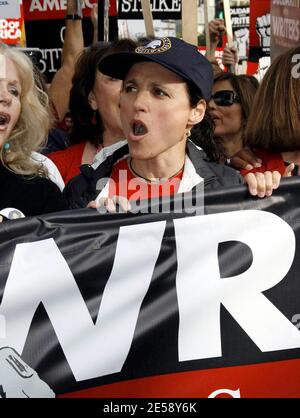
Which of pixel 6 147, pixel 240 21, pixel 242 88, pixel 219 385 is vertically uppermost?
pixel 6 147

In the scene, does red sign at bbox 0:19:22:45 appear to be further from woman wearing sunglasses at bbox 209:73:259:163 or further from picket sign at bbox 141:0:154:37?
picket sign at bbox 141:0:154:37

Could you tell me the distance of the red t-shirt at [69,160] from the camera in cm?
510

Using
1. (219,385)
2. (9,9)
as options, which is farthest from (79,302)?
Answer: (9,9)

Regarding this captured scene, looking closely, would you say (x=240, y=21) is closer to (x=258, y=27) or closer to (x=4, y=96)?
(x=258, y=27)

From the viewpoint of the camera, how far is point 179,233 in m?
3.41

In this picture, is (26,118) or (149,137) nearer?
(149,137)

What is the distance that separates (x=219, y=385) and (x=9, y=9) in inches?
173

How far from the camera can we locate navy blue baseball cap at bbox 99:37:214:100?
358 centimetres

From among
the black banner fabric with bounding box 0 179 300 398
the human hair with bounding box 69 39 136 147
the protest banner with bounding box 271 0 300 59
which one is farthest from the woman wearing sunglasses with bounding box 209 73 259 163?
the black banner fabric with bounding box 0 179 300 398

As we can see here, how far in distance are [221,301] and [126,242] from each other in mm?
399

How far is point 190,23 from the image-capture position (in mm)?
5645

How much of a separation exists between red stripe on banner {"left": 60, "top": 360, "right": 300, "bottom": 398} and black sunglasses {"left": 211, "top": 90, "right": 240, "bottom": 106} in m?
3.40

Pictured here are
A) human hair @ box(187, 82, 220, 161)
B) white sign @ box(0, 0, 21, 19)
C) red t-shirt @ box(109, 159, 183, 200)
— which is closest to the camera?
red t-shirt @ box(109, 159, 183, 200)
